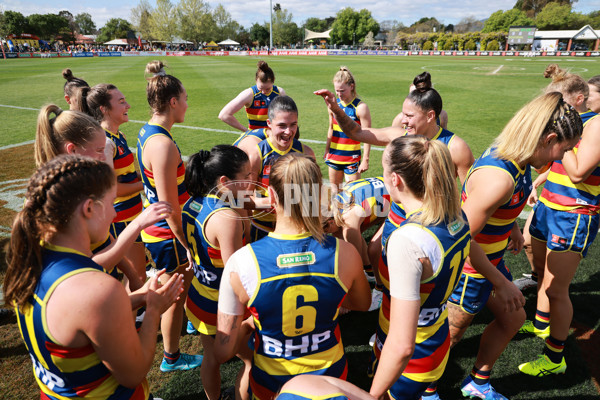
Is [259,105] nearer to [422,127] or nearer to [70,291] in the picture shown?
[422,127]

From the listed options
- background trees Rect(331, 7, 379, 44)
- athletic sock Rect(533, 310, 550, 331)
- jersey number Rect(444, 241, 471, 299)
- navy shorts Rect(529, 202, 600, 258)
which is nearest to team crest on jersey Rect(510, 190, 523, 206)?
jersey number Rect(444, 241, 471, 299)

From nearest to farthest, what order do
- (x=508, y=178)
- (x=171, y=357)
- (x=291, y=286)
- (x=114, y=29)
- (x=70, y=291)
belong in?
(x=70, y=291) → (x=291, y=286) → (x=508, y=178) → (x=171, y=357) → (x=114, y=29)

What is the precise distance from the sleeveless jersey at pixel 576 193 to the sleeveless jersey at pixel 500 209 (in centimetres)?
95

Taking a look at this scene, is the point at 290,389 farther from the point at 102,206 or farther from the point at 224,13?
the point at 224,13

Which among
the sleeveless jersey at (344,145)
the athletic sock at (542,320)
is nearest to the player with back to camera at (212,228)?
the athletic sock at (542,320)

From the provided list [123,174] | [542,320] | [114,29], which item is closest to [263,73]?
[123,174]

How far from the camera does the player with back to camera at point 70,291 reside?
1419 millimetres

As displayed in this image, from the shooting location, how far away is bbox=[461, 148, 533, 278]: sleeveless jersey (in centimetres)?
237

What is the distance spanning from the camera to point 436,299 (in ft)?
6.51

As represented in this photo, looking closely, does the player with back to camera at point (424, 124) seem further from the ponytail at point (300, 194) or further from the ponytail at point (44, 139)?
the ponytail at point (44, 139)

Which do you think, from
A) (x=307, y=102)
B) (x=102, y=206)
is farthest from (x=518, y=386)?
(x=307, y=102)

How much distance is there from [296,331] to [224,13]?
12158cm

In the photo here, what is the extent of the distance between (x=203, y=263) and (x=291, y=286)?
1.16 meters

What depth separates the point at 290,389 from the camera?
134 cm
